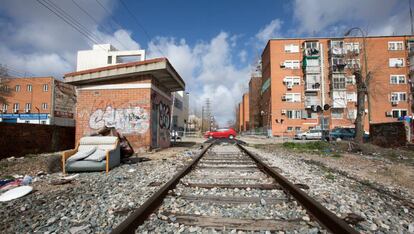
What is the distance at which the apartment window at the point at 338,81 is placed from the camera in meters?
42.5

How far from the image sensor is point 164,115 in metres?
14.3

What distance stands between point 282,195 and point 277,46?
45.3 meters

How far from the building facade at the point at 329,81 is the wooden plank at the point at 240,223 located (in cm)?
4171

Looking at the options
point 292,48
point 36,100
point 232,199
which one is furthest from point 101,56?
point 232,199

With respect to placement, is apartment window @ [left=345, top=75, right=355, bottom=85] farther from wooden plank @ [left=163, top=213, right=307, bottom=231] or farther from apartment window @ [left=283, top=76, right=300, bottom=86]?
wooden plank @ [left=163, top=213, right=307, bottom=231]

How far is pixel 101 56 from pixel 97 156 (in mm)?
48368

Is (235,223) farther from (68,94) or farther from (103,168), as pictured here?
(68,94)

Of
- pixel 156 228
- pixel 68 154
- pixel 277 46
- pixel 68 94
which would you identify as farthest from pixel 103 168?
pixel 68 94

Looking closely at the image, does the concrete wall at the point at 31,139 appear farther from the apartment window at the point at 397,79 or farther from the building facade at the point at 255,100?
the apartment window at the point at 397,79

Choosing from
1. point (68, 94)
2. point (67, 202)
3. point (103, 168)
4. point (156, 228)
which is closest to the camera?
point (156, 228)

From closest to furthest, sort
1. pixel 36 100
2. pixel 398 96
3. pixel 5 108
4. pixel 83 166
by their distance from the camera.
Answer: pixel 83 166, pixel 398 96, pixel 36 100, pixel 5 108

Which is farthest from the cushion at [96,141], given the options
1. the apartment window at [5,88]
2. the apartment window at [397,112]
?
the apartment window at [397,112]

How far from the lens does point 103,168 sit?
6.21 m

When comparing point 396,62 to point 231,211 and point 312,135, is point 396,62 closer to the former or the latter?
point 312,135
